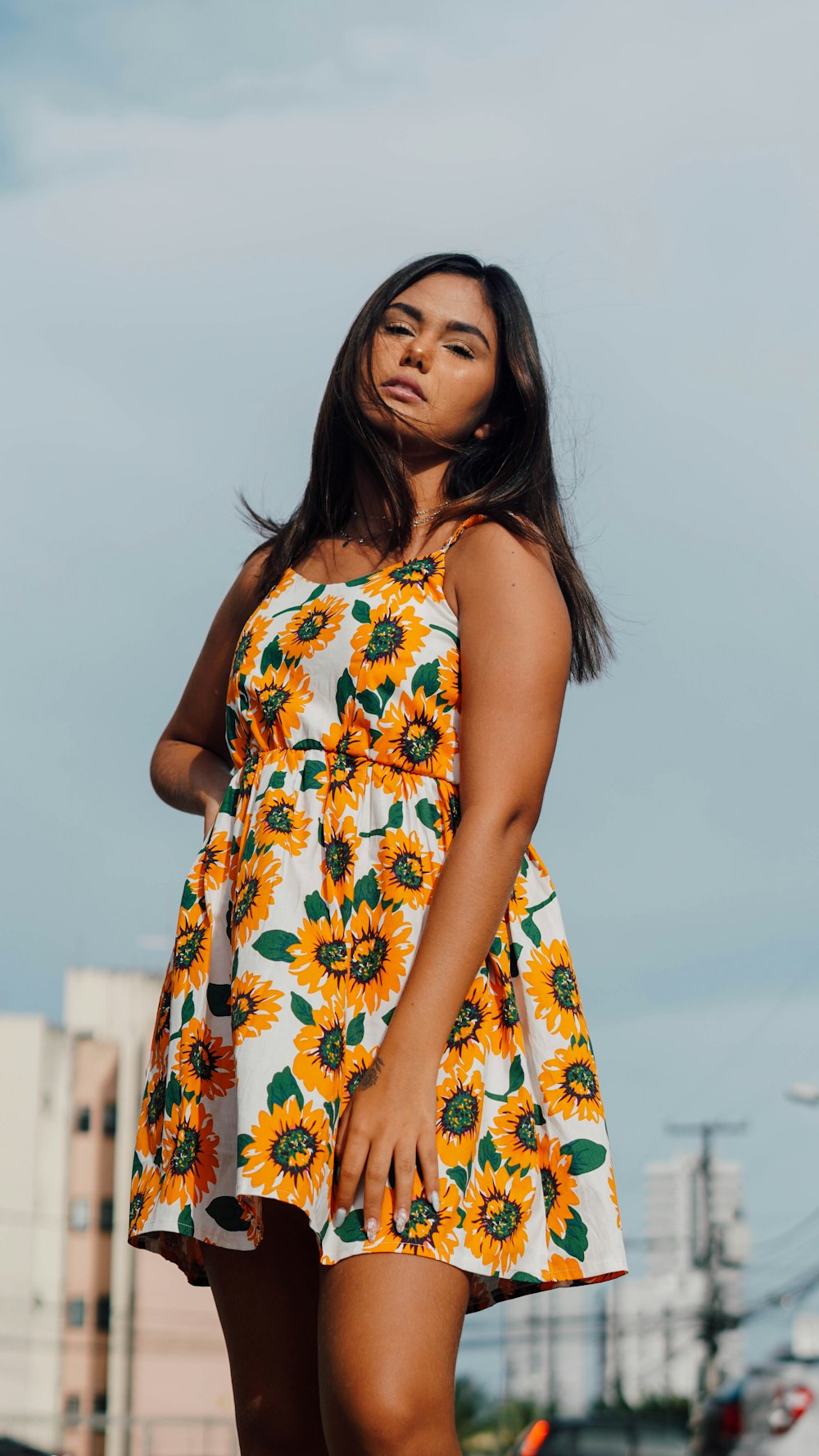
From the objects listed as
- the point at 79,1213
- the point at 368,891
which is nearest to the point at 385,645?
the point at 368,891

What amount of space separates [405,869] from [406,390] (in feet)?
2.03

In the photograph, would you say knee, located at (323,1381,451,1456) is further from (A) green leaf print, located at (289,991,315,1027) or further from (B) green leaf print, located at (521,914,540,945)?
(B) green leaf print, located at (521,914,540,945)

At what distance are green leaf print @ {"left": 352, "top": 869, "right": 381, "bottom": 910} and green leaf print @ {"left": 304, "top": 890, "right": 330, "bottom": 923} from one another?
0.03 metres

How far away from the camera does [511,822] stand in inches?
64.9

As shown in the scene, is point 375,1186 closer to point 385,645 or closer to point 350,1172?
point 350,1172

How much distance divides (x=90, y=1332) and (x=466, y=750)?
31841 mm

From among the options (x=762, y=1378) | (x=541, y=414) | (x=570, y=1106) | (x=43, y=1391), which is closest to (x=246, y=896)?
(x=570, y=1106)

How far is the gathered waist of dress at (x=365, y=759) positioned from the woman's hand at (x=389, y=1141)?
0.33 meters

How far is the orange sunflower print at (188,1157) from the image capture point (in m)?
1.61

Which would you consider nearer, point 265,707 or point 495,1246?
point 495,1246

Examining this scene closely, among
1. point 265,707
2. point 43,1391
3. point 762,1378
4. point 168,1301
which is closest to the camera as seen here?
point 265,707

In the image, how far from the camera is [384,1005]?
162 centimetres

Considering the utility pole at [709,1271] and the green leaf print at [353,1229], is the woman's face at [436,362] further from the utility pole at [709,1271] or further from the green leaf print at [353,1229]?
the utility pole at [709,1271]

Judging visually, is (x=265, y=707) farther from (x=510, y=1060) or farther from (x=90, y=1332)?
(x=90, y=1332)
